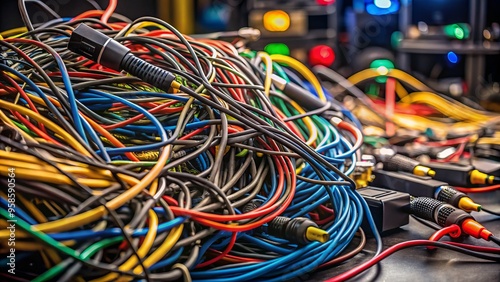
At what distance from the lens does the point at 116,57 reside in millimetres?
794

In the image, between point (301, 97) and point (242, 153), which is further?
point (301, 97)

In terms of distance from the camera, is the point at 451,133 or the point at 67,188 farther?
the point at 451,133

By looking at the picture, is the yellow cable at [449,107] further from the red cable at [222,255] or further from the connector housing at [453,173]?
the red cable at [222,255]

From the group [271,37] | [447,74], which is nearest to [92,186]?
[271,37]

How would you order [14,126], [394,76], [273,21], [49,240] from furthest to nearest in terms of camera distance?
[273,21], [394,76], [14,126], [49,240]

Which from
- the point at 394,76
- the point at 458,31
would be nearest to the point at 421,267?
the point at 394,76

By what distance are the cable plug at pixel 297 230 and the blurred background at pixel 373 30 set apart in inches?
41.9

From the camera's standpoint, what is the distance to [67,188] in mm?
585

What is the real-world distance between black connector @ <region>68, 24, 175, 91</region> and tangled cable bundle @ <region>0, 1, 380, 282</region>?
0.02 m

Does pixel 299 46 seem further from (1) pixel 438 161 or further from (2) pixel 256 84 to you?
(2) pixel 256 84

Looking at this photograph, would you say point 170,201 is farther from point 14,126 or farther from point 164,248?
point 14,126

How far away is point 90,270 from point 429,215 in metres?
0.49

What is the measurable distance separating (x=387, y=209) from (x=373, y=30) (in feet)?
5.09

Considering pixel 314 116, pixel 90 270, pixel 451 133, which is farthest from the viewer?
pixel 451 133
